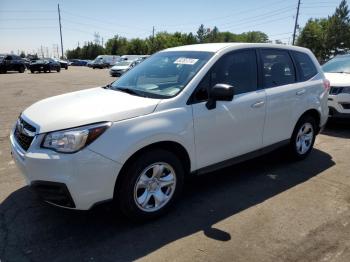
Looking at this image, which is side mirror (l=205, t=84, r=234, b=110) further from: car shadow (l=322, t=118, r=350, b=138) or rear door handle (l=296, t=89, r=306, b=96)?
car shadow (l=322, t=118, r=350, b=138)

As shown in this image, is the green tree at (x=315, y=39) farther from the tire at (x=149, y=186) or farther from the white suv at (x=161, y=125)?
the tire at (x=149, y=186)

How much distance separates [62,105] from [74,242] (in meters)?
1.43

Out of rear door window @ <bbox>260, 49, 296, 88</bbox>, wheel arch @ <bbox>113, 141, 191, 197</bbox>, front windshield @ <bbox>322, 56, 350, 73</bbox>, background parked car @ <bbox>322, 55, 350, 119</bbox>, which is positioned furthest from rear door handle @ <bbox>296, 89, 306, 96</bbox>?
front windshield @ <bbox>322, 56, 350, 73</bbox>

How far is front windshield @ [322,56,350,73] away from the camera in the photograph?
880cm

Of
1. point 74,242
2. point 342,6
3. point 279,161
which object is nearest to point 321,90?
point 279,161

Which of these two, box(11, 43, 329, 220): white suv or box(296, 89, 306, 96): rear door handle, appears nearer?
box(11, 43, 329, 220): white suv

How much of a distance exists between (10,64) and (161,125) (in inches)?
1290

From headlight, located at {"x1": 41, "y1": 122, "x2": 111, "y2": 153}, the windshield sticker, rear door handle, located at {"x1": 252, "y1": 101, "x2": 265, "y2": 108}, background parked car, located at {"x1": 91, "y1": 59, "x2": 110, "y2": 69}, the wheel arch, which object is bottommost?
background parked car, located at {"x1": 91, "y1": 59, "x2": 110, "y2": 69}

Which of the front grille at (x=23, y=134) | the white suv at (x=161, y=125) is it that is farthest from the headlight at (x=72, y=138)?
the front grille at (x=23, y=134)

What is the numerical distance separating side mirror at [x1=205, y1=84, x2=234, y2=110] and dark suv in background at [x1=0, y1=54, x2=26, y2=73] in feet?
103

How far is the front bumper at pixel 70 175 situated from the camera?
3.12 m

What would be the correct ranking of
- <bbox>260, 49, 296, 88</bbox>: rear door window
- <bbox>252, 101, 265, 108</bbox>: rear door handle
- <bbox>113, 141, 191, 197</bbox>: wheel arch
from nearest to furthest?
1. <bbox>113, 141, 191, 197</bbox>: wheel arch
2. <bbox>252, 101, 265, 108</bbox>: rear door handle
3. <bbox>260, 49, 296, 88</bbox>: rear door window

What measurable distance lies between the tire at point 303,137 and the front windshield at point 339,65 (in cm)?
373

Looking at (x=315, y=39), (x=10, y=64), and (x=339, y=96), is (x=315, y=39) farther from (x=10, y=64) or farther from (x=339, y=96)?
(x=339, y=96)
